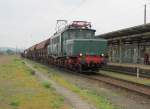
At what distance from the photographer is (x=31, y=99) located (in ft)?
42.9

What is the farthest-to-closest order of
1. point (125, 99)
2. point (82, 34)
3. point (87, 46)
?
point (82, 34) < point (87, 46) < point (125, 99)

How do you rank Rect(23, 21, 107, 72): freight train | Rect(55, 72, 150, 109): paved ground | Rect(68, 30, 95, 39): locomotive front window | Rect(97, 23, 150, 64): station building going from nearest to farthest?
1. Rect(55, 72, 150, 109): paved ground
2. Rect(23, 21, 107, 72): freight train
3. Rect(68, 30, 95, 39): locomotive front window
4. Rect(97, 23, 150, 64): station building

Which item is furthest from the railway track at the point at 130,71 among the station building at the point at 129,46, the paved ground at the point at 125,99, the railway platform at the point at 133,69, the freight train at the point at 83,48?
the paved ground at the point at 125,99

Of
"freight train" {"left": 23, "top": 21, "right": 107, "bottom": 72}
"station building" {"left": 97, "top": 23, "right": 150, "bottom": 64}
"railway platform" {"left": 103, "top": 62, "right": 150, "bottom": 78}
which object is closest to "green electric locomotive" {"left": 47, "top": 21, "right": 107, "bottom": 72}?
"freight train" {"left": 23, "top": 21, "right": 107, "bottom": 72}

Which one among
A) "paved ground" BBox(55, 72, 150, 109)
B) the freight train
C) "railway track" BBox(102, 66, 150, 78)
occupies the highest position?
the freight train

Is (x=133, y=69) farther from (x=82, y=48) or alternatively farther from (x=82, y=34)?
(x=82, y=48)

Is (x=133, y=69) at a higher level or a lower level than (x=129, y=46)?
lower

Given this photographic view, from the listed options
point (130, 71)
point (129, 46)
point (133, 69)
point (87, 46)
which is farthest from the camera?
point (129, 46)

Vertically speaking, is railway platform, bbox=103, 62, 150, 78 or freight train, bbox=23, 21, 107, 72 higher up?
freight train, bbox=23, 21, 107, 72

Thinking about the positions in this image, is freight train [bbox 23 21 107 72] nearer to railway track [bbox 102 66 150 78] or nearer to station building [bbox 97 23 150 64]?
railway track [bbox 102 66 150 78]

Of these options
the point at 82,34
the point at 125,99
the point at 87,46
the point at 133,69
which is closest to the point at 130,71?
the point at 133,69

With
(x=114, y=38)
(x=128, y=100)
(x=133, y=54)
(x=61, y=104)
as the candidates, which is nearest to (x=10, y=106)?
(x=61, y=104)

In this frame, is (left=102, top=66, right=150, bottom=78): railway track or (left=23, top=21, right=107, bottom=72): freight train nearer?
(left=23, top=21, right=107, bottom=72): freight train

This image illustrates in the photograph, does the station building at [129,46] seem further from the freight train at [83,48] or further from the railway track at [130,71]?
the freight train at [83,48]
